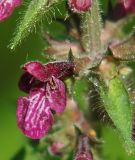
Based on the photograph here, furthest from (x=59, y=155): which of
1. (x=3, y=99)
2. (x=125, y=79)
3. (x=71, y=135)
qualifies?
(x=3, y=99)

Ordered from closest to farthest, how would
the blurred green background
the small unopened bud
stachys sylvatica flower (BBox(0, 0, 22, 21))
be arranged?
stachys sylvatica flower (BBox(0, 0, 22, 21)) → the small unopened bud → the blurred green background

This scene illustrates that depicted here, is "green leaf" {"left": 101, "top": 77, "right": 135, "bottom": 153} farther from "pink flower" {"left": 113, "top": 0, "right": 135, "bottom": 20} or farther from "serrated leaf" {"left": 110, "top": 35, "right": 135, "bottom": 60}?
"pink flower" {"left": 113, "top": 0, "right": 135, "bottom": 20}

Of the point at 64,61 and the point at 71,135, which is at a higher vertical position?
the point at 64,61

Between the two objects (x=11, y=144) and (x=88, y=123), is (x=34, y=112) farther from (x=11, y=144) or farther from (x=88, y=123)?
(x=11, y=144)

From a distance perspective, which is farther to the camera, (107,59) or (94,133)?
(94,133)

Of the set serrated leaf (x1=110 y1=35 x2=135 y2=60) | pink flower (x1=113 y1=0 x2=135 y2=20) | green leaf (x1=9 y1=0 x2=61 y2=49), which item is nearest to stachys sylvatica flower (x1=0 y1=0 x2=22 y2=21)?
green leaf (x1=9 y1=0 x2=61 y2=49)

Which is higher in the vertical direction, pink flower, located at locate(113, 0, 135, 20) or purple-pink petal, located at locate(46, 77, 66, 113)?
purple-pink petal, located at locate(46, 77, 66, 113)
